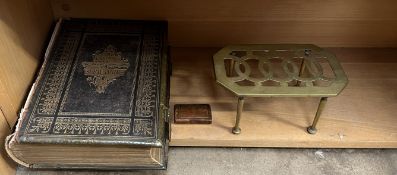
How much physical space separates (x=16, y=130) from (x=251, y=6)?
49 centimetres

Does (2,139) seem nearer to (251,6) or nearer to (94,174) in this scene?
(94,174)

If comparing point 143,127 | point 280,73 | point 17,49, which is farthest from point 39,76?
point 280,73

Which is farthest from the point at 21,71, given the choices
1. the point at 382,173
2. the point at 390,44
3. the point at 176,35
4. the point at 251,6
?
the point at 390,44

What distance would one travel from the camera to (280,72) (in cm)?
77

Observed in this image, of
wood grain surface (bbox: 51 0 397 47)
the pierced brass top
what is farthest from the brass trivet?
wood grain surface (bbox: 51 0 397 47)

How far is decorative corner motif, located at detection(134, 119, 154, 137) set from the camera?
57cm

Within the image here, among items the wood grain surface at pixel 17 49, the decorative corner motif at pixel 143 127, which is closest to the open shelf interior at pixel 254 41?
the wood grain surface at pixel 17 49

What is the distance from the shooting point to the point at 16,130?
0.56 m

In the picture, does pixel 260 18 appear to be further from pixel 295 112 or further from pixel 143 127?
pixel 143 127

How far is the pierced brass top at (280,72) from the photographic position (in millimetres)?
620

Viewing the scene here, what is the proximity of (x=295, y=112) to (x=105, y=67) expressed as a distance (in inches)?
13.7

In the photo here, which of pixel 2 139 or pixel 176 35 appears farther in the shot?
pixel 176 35

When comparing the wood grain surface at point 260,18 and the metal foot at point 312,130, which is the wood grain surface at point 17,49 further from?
the metal foot at point 312,130

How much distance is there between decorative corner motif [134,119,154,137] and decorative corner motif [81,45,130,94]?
0.30ft
